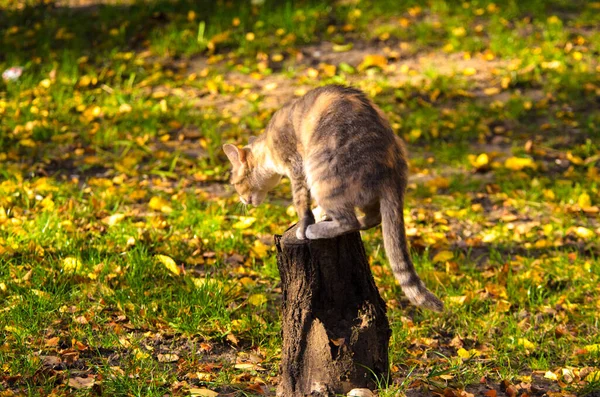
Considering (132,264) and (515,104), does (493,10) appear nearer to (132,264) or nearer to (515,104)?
(515,104)

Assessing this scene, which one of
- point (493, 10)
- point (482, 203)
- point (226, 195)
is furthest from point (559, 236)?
point (493, 10)

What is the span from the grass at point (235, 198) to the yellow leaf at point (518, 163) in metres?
0.02

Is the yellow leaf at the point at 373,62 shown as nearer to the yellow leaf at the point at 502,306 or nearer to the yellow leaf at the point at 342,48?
the yellow leaf at the point at 342,48

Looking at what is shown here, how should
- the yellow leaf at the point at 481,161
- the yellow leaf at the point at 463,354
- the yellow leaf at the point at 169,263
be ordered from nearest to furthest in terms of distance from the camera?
the yellow leaf at the point at 463,354, the yellow leaf at the point at 169,263, the yellow leaf at the point at 481,161

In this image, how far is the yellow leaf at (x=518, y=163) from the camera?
6293 mm

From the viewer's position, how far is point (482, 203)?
596cm

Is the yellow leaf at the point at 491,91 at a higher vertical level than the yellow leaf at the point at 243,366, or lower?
higher

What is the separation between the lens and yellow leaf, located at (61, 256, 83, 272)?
4.25 m

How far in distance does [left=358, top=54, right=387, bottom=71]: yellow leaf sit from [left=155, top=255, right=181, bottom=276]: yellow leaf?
414 cm

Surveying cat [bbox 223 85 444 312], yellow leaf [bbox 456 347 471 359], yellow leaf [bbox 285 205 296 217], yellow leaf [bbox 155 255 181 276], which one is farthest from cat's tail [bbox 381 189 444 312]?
yellow leaf [bbox 285 205 296 217]

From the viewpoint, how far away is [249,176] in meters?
4.11

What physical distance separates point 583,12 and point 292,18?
3373 mm

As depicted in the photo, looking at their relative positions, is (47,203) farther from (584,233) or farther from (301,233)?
(584,233)

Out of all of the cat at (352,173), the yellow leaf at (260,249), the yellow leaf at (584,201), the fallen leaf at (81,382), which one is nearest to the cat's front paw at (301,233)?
the cat at (352,173)
